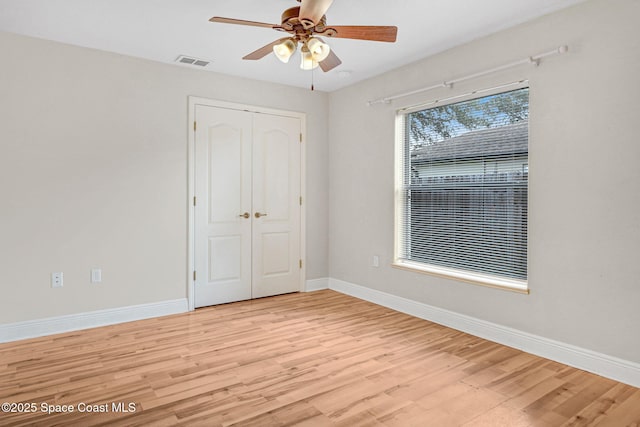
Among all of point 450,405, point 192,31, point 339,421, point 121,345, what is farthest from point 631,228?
point 121,345

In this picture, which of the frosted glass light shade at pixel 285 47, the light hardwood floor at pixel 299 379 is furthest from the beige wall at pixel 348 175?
the frosted glass light shade at pixel 285 47

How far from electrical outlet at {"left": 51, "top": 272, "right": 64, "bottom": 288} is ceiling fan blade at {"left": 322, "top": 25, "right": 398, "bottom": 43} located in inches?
119

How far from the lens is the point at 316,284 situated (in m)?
5.09

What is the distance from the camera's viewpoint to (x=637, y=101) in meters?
2.47

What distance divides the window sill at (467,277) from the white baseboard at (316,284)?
121cm

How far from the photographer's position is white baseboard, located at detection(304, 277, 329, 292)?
5012mm

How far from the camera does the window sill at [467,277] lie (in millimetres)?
3150

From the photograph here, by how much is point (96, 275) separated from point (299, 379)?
88.7 inches

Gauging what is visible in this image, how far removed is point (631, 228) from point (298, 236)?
131 inches

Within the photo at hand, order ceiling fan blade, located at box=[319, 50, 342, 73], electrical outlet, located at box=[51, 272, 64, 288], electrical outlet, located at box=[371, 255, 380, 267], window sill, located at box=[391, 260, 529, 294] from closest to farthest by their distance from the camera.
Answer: ceiling fan blade, located at box=[319, 50, 342, 73], window sill, located at box=[391, 260, 529, 294], electrical outlet, located at box=[51, 272, 64, 288], electrical outlet, located at box=[371, 255, 380, 267]

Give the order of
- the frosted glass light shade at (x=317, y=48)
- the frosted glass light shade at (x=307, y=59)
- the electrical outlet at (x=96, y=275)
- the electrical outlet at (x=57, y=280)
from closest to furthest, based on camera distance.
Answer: the frosted glass light shade at (x=317, y=48) < the frosted glass light shade at (x=307, y=59) < the electrical outlet at (x=57, y=280) < the electrical outlet at (x=96, y=275)

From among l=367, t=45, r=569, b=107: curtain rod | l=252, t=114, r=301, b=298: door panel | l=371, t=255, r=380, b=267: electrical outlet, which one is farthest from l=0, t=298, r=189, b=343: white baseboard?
l=367, t=45, r=569, b=107: curtain rod

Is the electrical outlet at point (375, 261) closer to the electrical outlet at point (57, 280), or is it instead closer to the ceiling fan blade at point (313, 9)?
the ceiling fan blade at point (313, 9)

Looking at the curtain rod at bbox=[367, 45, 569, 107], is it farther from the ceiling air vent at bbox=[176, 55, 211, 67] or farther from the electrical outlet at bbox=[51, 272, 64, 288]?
the electrical outlet at bbox=[51, 272, 64, 288]
